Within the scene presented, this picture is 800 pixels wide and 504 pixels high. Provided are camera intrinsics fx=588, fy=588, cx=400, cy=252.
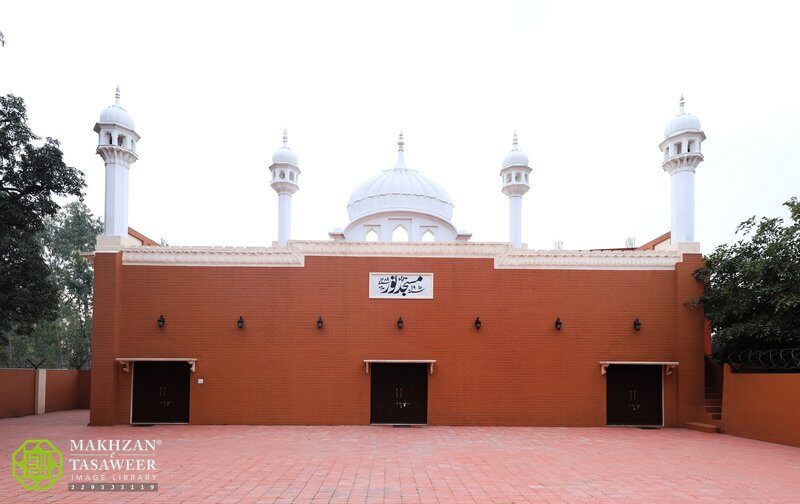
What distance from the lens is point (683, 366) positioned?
→ 14.3 meters

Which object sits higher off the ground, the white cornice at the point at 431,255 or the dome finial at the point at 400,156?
the dome finial at the point at 400,156

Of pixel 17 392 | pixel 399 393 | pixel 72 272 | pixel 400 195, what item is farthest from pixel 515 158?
pixel 72 272

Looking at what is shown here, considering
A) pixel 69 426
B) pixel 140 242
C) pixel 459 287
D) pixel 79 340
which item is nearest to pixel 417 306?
pixel 459 287

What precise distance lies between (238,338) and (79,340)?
2221 centimetres

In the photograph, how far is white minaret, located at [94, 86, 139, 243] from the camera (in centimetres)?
1488

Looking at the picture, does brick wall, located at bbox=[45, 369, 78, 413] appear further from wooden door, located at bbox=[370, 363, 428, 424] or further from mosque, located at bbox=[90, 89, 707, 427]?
wooden door, located at bbox=[370, 363, 428, 424]

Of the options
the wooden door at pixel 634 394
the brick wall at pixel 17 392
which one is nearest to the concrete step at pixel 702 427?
the wooden door at pixel 634 394

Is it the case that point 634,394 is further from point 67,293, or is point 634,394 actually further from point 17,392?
point 67,293

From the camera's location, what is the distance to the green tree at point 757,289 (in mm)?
12555

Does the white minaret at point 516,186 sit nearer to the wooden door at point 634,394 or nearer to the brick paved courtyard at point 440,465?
the wooden door at point 634,394

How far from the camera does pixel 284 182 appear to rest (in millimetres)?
19031

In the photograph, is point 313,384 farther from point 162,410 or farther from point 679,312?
point 679,312
